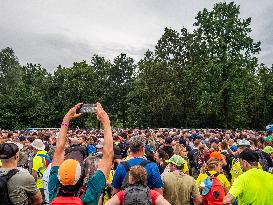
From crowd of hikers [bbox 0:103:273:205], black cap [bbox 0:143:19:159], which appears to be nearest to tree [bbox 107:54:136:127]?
crowd of hikers [bbox 0:103:273:205]

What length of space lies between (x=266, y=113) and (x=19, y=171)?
6157 cm

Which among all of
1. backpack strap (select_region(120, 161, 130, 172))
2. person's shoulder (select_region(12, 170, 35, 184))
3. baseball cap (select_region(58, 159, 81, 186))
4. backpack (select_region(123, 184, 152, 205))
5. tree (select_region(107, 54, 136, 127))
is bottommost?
backpack (select_region(123, 184, 152, 205))

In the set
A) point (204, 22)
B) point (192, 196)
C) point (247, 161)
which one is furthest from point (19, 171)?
point (204, 22)

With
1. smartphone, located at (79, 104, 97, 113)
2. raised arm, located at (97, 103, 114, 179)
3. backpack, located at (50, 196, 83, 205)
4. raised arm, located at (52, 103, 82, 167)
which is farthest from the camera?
raised arm, located at (52, 103, 82, 167)

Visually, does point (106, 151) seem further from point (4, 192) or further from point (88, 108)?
point (4, 192)

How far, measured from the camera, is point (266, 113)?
61656 millimetres

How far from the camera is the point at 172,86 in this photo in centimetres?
5809

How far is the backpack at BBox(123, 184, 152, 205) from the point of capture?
3941 mm

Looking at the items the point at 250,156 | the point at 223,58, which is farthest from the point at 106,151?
the point at 223,58

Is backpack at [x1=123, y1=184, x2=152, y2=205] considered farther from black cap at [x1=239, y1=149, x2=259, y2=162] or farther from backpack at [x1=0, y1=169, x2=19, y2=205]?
black cap at [x1=239, y1=149, x2=259, y2=162]

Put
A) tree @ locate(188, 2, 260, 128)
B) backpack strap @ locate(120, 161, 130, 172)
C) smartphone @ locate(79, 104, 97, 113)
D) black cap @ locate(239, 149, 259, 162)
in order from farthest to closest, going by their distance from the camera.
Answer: tree @ locate(188, 2, 260, 128), backpack strap @ locate(120, 161, 130, 172), black cap @ locate(239, 149, 259, 162), smartphone @ locate(79, 104, 97, 113)

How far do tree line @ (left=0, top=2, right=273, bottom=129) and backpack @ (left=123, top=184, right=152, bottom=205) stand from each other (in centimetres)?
4304

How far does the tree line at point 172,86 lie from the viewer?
47562mm

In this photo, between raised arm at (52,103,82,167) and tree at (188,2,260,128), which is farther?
tree at (188,2,260,128)
